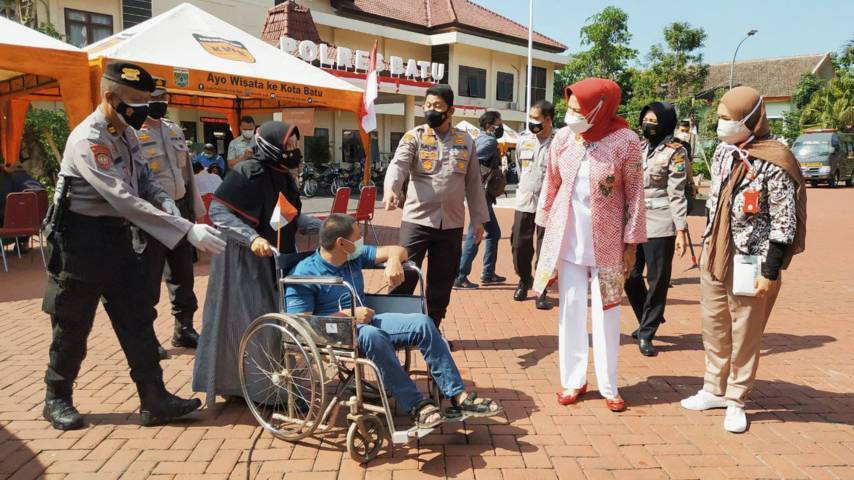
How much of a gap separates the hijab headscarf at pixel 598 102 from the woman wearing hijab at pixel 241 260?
1645mm

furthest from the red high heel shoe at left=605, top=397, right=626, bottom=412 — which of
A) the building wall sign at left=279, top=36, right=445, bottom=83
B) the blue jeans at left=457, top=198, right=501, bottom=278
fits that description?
the building wall sign at left=279, top=36, right=445, bottom=83

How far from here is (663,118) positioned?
4973 mm

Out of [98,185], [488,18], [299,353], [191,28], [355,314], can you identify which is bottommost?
[299,353]

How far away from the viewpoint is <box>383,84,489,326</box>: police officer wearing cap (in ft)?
15.0

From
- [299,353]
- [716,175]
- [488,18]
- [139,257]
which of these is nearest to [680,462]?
[716,175]

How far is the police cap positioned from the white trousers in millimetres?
2607

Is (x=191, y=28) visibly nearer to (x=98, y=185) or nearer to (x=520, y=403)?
(x=98, y=185)

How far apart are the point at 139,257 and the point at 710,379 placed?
11.2ft

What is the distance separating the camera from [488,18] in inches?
1394

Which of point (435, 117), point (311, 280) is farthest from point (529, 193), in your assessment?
point (311, 280)

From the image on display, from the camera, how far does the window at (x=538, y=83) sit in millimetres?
36906

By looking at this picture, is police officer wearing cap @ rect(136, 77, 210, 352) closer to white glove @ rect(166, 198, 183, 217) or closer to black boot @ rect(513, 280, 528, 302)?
white glove @ rect(166, 198, 183, 217)

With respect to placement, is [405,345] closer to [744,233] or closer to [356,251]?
[356,251]

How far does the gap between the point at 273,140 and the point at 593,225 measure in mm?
1898
